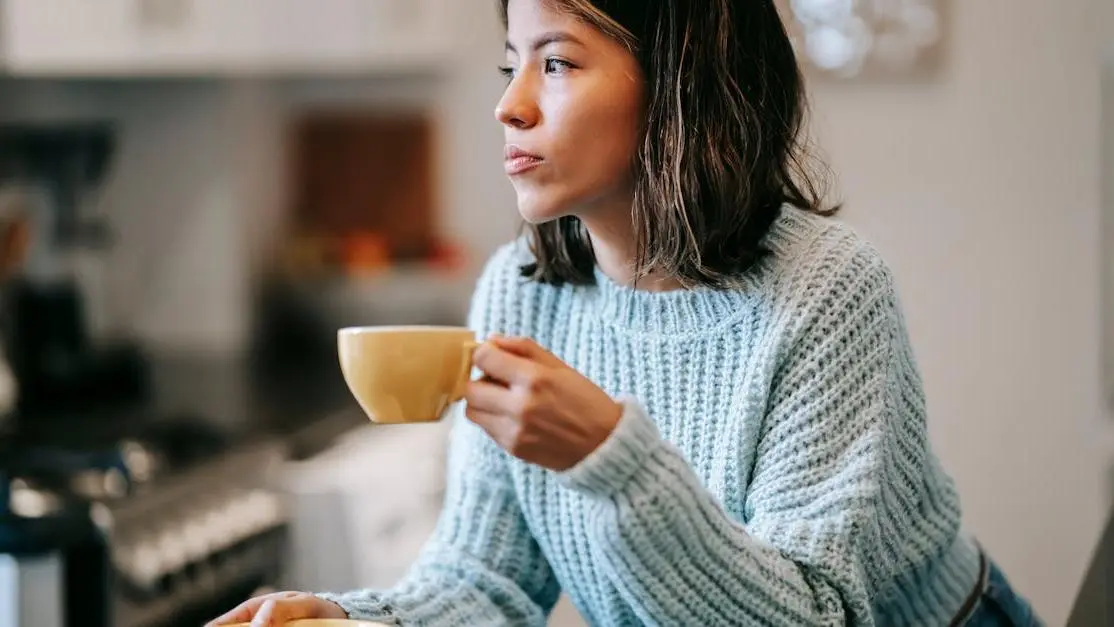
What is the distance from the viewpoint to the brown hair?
102 cm

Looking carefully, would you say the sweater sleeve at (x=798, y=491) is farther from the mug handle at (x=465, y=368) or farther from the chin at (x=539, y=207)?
the chin at (x=539, y=207)

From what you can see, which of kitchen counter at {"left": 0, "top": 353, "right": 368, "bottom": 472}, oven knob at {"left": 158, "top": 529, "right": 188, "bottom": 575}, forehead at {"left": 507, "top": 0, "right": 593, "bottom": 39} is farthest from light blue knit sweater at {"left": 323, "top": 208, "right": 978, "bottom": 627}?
kitchen counter at {"left": 0, "top": 353, "right": 368, "bottom": 472}

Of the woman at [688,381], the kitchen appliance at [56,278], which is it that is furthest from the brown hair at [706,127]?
the kitchen appliance at [56,278]

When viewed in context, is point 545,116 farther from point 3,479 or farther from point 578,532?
point 3,479

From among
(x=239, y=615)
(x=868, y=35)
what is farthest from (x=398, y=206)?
(x=239, y=615)

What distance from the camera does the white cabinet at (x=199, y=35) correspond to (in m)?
2.92

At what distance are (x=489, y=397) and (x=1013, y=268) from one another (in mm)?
2634

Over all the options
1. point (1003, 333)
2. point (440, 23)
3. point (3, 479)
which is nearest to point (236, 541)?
point (3, 479)

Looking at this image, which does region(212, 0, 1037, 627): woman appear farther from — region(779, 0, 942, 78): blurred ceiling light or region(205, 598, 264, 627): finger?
region(779, 0, 942, 78): blurred ceiling light

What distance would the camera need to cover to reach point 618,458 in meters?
0.83

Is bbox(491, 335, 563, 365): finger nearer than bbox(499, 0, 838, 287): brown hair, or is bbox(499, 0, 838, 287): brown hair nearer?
bbox(491, 335, 563, 365): finger

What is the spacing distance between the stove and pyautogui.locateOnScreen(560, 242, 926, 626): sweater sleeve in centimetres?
108

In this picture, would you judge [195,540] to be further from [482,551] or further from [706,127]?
[706,127]

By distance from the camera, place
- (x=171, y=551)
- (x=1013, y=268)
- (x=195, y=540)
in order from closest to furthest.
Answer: (x=171, y=551)
(x=195, y=540)
(x=1013, y=268)
